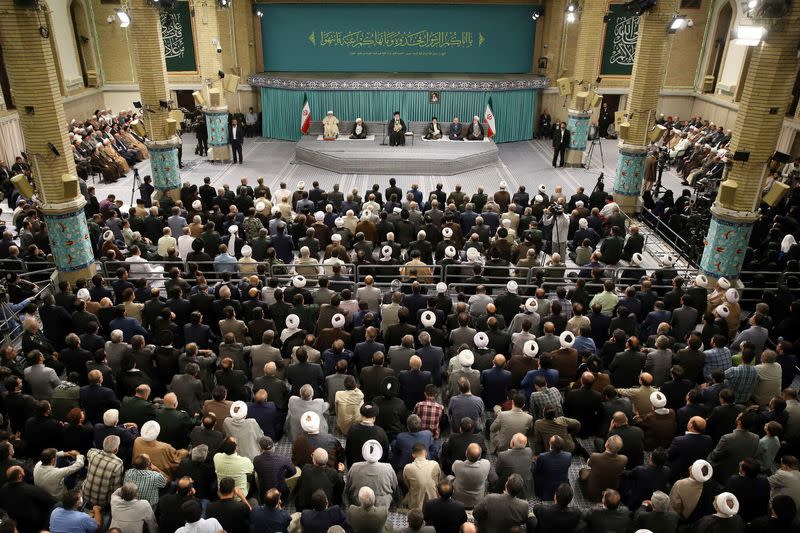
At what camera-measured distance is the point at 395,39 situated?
21.7 metres

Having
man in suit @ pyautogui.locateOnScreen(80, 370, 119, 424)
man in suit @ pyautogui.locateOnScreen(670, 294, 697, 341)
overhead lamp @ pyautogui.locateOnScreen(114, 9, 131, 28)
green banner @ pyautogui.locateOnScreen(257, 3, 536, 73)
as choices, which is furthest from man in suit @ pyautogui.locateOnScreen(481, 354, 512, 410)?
green banner @ pyautogui.locateOnScreen(257, 3, 536, 73)

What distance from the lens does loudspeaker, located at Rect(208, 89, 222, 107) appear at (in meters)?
17.5

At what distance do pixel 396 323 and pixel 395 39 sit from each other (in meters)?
16.0

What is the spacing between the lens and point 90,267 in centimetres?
1040

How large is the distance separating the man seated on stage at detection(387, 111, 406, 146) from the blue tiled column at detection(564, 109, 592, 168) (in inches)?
198

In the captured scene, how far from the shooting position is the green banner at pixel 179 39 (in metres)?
21.8

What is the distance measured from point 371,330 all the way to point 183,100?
18.9m

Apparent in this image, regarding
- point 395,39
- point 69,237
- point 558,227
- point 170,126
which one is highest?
point 395,39

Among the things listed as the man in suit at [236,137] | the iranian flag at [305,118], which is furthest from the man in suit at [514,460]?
the iranian flag at [305,118]

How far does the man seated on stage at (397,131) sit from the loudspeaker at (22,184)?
1117 cm

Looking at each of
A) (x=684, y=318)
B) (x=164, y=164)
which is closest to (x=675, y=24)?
(x=684, y=318)

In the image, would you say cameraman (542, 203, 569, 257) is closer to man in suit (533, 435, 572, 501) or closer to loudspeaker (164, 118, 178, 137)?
man in suit (533, 435, 572, 501)

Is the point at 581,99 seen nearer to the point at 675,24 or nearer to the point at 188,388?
the point at 675,24

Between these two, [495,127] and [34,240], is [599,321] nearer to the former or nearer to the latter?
[34,240]
